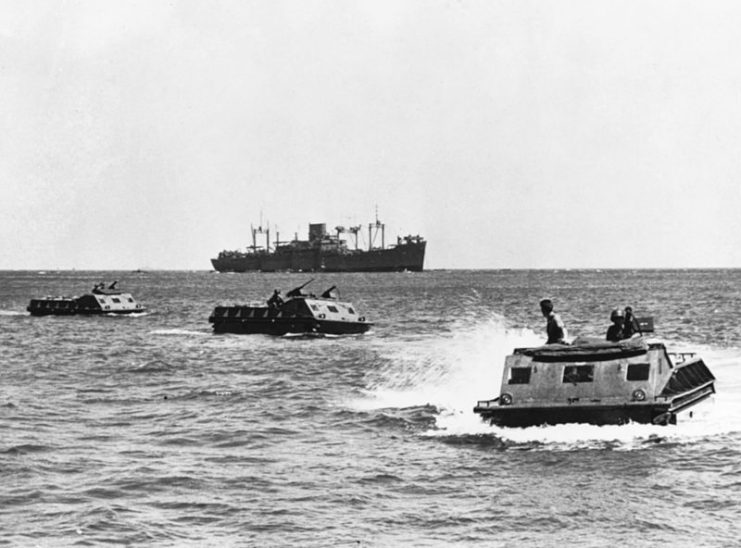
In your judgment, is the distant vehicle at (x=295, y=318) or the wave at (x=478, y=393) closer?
the wave at (x=478, y=393)

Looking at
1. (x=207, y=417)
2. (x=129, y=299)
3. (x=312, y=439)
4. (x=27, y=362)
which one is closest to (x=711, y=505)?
(x=312, y=439)

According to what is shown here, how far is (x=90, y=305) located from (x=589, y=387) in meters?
60.3

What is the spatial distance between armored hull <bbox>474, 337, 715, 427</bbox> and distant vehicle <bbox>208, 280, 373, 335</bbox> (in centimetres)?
3238

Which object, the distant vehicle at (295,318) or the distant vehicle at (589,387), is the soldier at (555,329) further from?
the distant vehicle at (295,318)

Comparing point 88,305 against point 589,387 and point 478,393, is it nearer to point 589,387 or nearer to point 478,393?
point 478,393

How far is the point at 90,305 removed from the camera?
76.1m

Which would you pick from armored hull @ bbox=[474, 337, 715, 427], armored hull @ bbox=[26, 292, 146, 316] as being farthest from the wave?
armored hull @ bbox=[26, 292, 146, 316]

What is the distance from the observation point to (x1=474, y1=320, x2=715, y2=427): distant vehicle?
69.6ft

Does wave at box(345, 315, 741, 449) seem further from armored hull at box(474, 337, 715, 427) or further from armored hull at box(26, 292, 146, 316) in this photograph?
armored hull at box(26, 292, 146, 316)

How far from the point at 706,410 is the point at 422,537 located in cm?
1308

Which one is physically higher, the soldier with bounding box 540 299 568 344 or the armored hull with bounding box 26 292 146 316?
the soldier with bounding box 540 299 568 344

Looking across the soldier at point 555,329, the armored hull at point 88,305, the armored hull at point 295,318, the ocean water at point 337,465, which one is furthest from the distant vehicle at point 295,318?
the soldier at point 555,329

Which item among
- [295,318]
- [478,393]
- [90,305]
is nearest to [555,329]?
[478,393]

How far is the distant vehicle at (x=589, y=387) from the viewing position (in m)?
21.2
